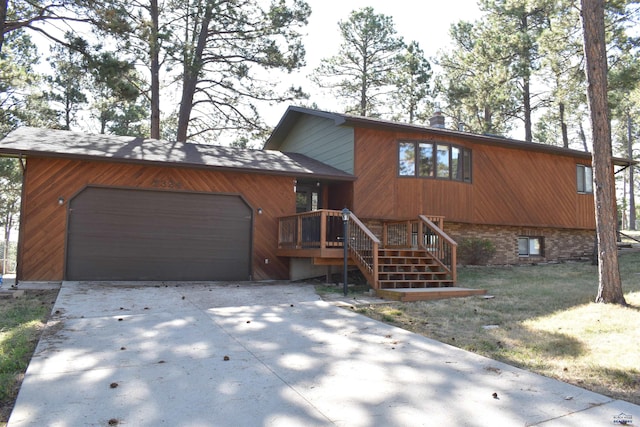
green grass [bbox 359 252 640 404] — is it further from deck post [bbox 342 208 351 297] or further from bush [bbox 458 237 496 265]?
bush [bbox 458 237 496 265]

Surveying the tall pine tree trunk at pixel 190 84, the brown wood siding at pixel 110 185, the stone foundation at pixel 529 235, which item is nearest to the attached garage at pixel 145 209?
the brown wood siding at pixel 110 185

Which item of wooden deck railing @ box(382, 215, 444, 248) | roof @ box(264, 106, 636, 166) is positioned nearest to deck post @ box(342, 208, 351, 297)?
wooden deck railing @ box(382, 215, 444, 248)

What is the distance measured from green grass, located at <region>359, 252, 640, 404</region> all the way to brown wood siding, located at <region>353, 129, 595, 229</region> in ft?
10.4

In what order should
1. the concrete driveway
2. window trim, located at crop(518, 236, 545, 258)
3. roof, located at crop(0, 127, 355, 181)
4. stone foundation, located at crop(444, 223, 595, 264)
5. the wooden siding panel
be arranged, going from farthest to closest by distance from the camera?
window trim, located at crop(518, 236, 545, 258), stone foundation, located at crop(444, 223, 595, 264), the wooden siding panel, roof, located at crop(0, 127, 355, 181), the concrete driveway

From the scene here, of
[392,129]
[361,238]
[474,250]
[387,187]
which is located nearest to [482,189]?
[474,250]

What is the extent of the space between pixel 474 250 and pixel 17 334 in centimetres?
1119

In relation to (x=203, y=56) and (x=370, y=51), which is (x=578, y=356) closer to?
(x=203, y=56)

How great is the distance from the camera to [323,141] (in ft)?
43.2

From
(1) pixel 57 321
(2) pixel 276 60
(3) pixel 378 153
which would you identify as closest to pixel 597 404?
(1) pixel 57 321

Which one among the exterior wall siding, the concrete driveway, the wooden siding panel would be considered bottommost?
the concrete driveway

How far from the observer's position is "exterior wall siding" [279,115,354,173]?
11898mm

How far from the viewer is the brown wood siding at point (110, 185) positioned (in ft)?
30.4

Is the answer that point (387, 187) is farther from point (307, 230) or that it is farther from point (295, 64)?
point (295, 64)

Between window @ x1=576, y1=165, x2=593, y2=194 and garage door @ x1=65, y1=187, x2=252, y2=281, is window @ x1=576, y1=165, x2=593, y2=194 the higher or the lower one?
the higher one
